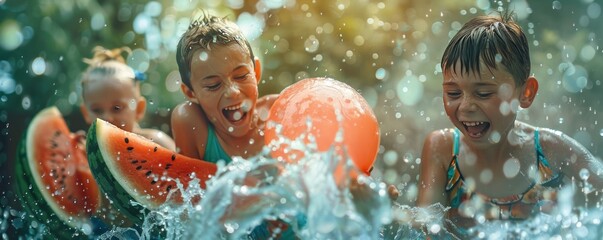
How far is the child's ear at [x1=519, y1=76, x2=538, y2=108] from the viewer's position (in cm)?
447

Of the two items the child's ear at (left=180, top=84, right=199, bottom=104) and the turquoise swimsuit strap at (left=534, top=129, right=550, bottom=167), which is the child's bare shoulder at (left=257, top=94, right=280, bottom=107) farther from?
the turquoise swimsuit strap at (left=534, top=129, right=550, bottom=167)

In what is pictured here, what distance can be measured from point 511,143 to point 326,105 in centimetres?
102

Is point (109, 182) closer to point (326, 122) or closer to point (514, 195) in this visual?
point (326, 122)

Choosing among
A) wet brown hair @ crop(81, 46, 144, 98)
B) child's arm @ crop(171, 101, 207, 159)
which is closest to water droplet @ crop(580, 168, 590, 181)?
child's arm @ crop(171, 101, 207, 159)

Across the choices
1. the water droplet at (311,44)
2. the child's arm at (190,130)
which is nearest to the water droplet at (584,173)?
the child's arm at (190,130)

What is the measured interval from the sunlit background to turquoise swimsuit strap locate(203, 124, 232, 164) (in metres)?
2.75

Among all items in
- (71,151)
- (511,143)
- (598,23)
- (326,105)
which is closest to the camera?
(326,105)

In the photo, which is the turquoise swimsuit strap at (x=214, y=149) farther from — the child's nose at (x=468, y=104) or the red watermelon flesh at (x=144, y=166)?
the child's nose at (x=468, y=104)

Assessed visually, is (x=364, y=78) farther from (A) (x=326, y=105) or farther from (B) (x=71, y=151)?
(A) (x=326, y=105)

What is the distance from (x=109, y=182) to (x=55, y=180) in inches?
43.5

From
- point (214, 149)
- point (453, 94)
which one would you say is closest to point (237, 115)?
point (214, 149)

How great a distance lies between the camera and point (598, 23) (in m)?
7.12

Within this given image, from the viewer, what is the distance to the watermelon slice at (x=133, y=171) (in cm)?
465

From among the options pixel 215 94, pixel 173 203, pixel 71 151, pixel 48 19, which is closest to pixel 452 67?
pixel 215 94
